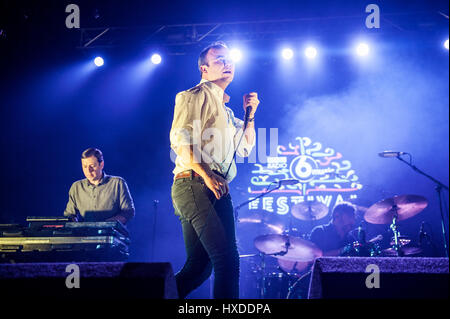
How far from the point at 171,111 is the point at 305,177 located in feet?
11.6

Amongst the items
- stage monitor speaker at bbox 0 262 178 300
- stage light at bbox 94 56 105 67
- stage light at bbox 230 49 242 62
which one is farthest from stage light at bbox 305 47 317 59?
stage monitor speaker at bbox 0 262 178 300

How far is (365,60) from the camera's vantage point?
9328 mm

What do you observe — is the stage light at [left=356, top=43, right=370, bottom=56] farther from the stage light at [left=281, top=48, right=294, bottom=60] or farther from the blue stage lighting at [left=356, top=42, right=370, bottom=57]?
the stage light at [left=281, top=48, right=294, bottom=60]

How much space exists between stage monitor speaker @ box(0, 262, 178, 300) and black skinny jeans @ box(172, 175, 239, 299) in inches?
25.3

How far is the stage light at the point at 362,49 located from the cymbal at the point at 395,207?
14.0 ft

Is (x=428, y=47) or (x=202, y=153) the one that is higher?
(x=428, y=47)

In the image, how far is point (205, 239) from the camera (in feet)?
7.60

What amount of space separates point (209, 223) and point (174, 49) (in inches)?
296

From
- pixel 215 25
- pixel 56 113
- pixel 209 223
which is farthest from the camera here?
pixel 56 113

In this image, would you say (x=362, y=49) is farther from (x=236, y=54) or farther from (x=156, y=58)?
(x=156, y=58)

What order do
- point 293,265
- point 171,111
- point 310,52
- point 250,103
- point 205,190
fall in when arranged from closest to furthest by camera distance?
point 205,190 → point 250,103 → point 293,265 → point 310,52 → point 171,111

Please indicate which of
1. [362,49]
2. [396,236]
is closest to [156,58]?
[362,49]
